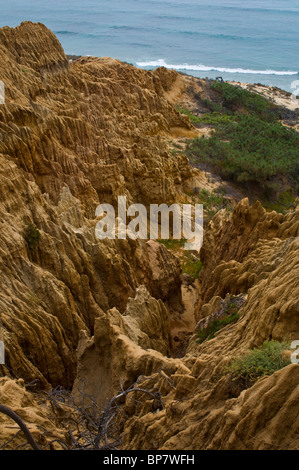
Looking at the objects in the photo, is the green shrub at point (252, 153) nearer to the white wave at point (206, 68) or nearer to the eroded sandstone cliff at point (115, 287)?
the eroded sandstone cliff at point (115, 287)

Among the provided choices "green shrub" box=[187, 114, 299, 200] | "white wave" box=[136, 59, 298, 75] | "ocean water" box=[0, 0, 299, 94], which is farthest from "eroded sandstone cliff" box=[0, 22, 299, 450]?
"white wave" box=[136, 59, 298, 75]

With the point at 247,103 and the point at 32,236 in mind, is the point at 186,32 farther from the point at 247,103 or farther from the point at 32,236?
the point at 32,236

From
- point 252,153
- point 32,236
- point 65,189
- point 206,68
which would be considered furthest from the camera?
point 206,68

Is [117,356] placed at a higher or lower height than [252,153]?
lower

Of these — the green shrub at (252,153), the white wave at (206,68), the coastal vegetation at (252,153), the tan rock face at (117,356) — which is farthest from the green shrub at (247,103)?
the tan rock face at (117,356)

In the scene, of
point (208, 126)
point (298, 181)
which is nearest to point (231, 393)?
point (298, 181)

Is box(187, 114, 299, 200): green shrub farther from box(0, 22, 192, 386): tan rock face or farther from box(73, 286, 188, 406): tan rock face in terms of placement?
box(73, 286, 188, 406): tan rock face

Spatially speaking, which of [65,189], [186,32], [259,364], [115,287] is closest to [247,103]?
[65,189]
